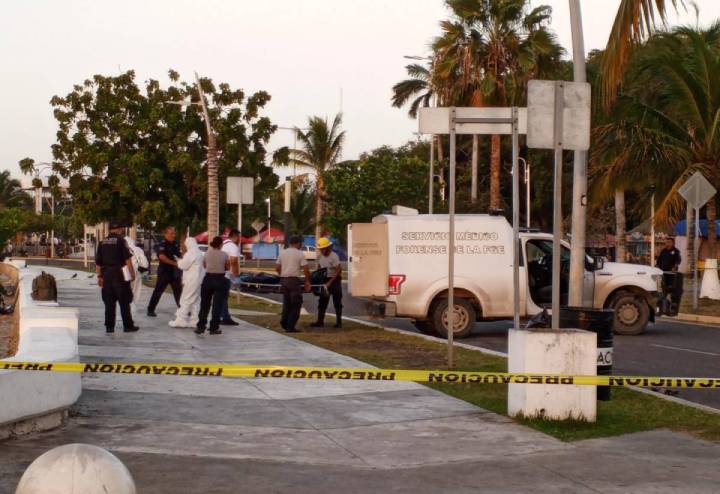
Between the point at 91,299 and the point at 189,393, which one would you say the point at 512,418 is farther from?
the point at 91,299

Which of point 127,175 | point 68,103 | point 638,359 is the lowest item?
point 638,359

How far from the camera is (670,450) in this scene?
7.79 meters

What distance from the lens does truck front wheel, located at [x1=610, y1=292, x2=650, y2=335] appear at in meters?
18.4

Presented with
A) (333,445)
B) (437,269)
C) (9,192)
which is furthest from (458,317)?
(9,192)

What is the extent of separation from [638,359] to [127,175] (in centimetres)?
2994

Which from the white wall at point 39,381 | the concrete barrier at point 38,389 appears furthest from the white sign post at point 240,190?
the concrete barrier at point 38,389

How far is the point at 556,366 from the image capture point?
859cm

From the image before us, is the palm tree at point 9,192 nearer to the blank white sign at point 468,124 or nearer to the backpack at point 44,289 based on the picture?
the backpack at point 44,289

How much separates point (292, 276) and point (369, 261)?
1352 mm

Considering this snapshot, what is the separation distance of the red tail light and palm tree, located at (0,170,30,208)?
86426 mm

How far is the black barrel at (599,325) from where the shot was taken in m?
9.41

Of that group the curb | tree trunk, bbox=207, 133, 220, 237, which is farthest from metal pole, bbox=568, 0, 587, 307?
tree trunk, bbox=207, 133, 220, 237

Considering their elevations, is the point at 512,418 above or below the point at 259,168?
below

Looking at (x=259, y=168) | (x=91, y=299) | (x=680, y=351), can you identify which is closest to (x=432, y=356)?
(x=680, y=351)
